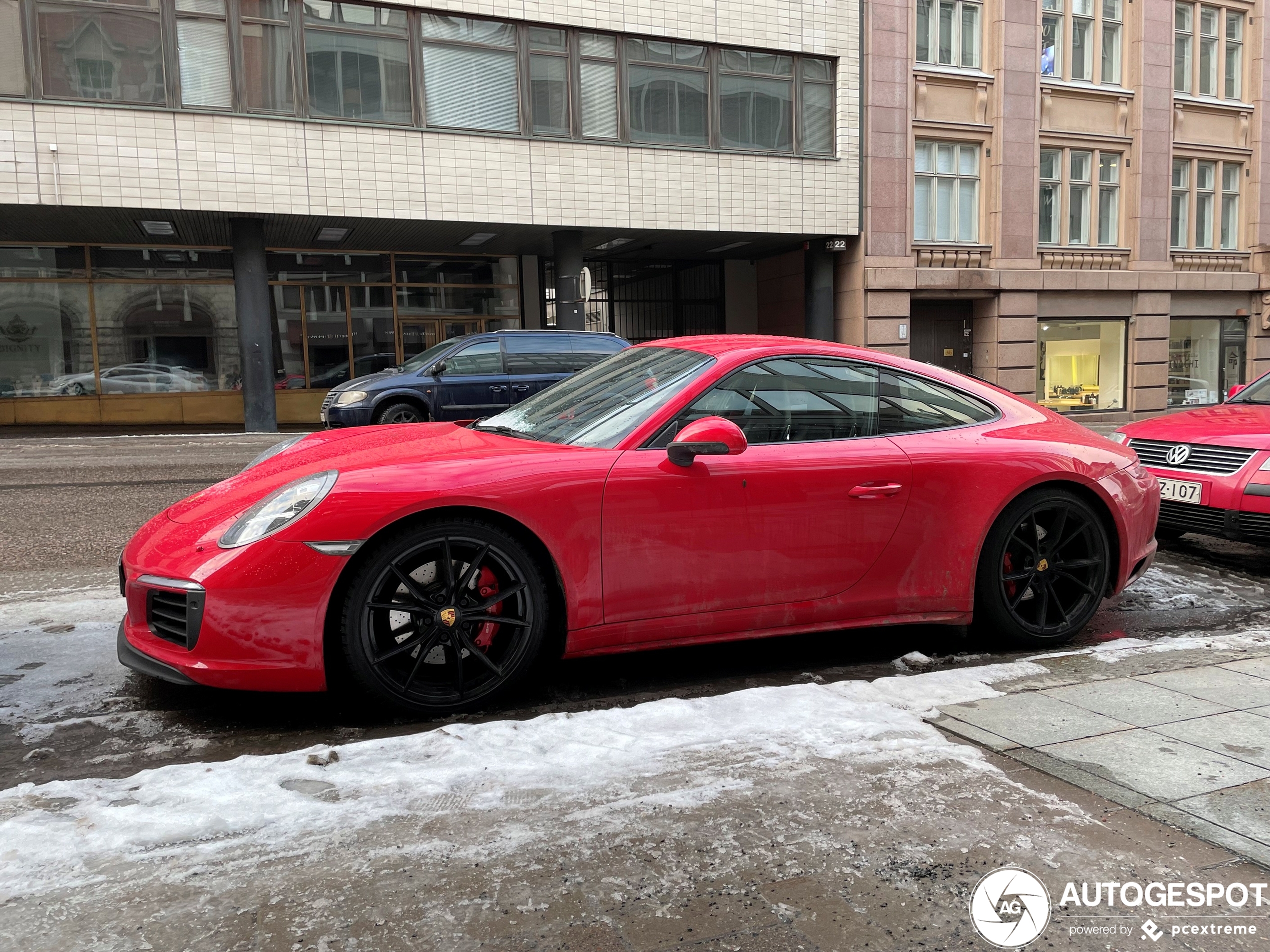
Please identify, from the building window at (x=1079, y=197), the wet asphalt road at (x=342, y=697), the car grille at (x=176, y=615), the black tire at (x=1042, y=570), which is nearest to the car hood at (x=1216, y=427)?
the wet asphalt road at (x=342, y=697)

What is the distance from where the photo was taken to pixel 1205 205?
2595 centimetres

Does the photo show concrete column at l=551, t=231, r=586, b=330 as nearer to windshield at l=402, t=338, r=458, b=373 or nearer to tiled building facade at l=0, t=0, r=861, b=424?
tiled building facade at l=0, t=0, r=861, b=424

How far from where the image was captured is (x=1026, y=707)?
353 centimetres

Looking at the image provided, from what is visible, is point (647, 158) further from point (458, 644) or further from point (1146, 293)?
point (458, 644)

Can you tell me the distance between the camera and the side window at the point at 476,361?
14.1 m

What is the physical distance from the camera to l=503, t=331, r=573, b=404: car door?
14164 mm

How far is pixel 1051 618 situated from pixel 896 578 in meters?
0.89

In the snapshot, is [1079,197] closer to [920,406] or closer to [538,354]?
[538,354]

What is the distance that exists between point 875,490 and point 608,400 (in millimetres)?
1177

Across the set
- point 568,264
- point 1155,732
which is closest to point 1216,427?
point 1155,732

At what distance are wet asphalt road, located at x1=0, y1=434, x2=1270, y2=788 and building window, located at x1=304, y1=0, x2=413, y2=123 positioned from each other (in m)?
12.4

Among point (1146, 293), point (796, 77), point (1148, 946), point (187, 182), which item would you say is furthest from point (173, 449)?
point (1146, 293)

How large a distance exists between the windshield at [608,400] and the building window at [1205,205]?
25.0m

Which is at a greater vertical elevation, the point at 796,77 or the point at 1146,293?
the point at 796,77
